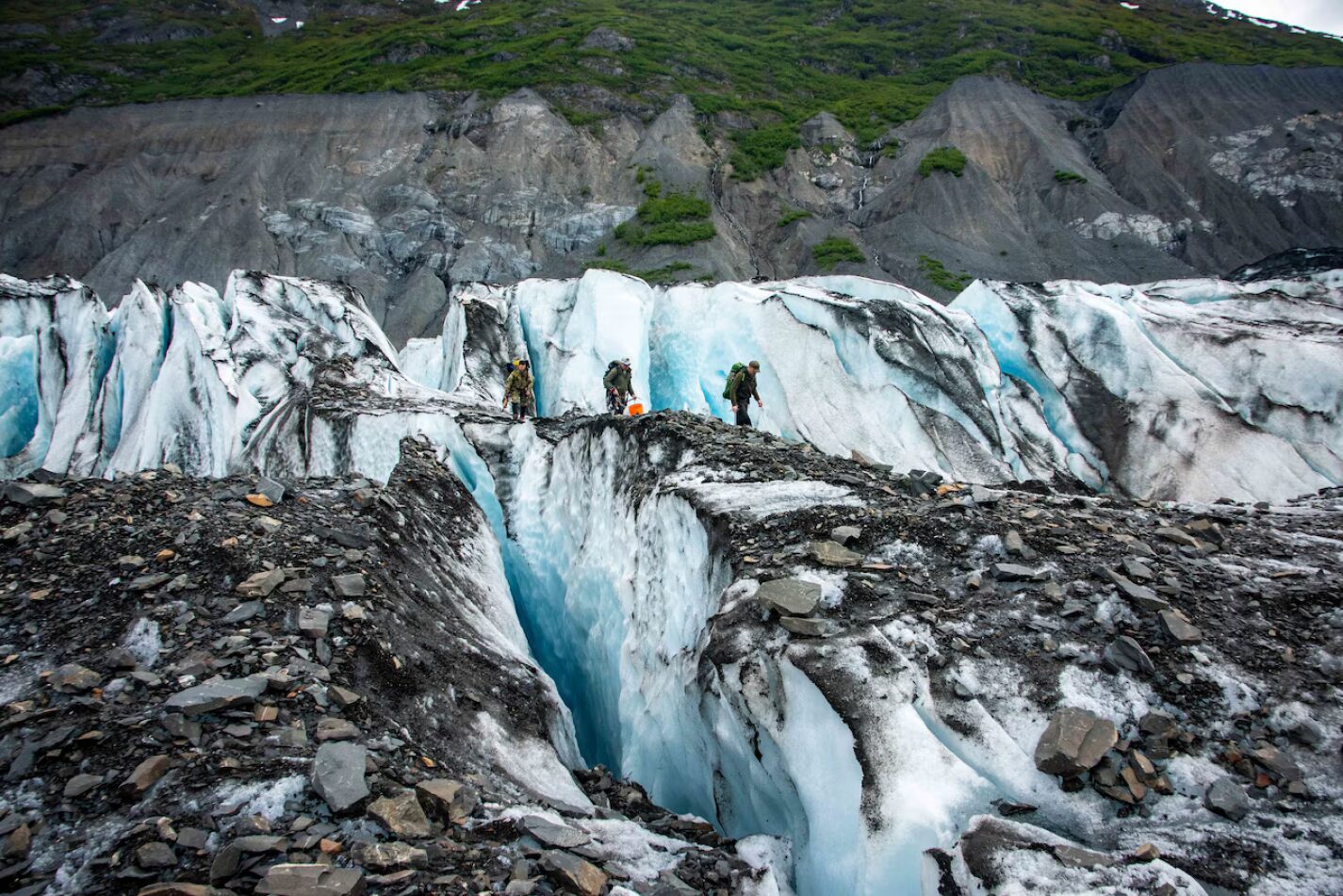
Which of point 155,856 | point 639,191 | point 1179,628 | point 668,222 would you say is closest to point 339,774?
point 155,856

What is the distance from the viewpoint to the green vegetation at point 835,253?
3900 cm

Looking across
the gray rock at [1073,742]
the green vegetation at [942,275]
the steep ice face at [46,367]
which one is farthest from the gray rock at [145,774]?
the green vegetation at [942,275]

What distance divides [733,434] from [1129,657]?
433cm

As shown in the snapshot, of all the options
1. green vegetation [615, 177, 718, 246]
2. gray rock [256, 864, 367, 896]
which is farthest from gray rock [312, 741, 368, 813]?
green vegetation [615, 177, 718, 246]

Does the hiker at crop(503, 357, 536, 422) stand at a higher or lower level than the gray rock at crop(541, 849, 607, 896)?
lower

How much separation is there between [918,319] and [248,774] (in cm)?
1480

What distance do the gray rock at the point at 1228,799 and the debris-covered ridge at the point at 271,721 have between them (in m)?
1.99

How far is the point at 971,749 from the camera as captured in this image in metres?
3.67

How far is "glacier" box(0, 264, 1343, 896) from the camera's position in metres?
3.93

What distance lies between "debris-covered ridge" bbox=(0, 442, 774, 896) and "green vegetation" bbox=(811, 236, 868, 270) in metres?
36.0

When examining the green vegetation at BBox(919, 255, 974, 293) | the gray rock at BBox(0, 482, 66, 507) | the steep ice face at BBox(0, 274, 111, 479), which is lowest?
the steep ice face at BBox(0, 274, 111, 479)

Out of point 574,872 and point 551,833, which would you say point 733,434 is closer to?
point 551,833

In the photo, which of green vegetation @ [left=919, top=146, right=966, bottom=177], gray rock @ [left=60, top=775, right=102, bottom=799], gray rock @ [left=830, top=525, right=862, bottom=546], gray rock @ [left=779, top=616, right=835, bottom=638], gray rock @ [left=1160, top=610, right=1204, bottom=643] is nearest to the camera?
gray rock @ [left=60, top=775, right=102, bottom=799]

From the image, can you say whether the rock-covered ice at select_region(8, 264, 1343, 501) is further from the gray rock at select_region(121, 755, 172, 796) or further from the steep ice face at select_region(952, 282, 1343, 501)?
the gray rock at select_region(121, 755, 172, 796)
